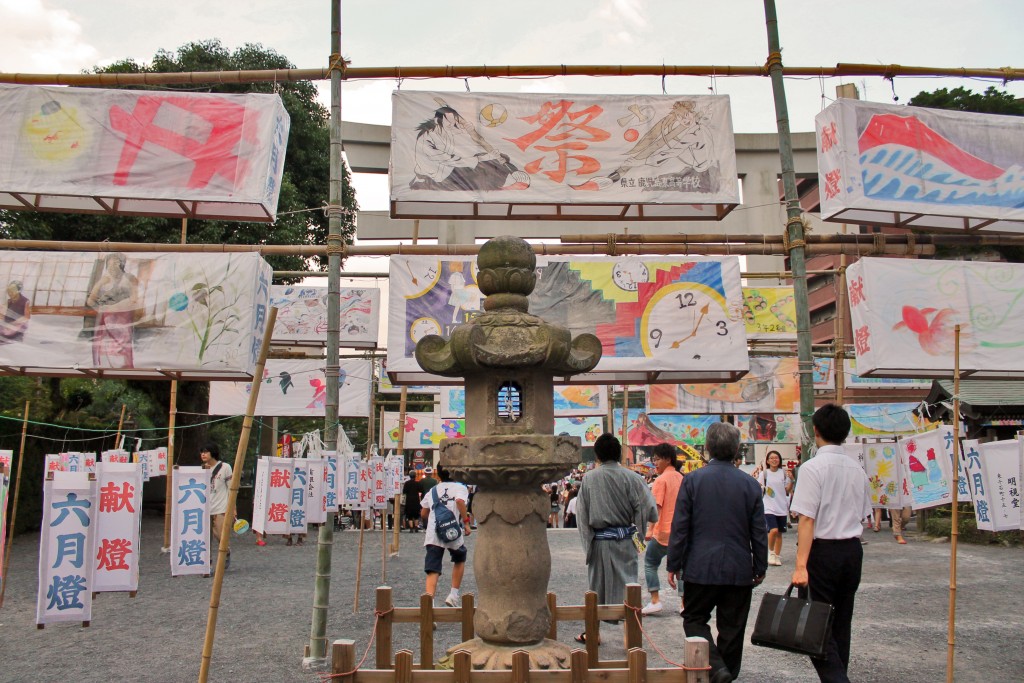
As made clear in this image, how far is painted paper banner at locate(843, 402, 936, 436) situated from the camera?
18984 millimetres

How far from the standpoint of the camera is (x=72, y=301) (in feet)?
25.0

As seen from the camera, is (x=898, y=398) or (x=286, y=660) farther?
(x=898, y=398)

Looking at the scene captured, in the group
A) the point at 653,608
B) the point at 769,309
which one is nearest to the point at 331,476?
the point at 653,608

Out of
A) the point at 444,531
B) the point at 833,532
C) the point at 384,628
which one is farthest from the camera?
the point at 444,531

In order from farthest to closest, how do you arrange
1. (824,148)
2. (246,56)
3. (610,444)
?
(246,56) < (824,148) < (610,444)

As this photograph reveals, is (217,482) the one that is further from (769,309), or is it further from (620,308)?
(769,309)

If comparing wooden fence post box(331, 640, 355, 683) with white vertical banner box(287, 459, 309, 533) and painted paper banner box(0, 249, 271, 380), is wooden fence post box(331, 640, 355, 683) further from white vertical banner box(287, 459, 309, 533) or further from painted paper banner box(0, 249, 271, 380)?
white vertical banner box(287, 459, 309, 533)

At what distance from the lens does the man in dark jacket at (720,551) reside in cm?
494

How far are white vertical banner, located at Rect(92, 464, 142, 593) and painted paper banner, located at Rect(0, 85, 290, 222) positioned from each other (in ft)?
9.05

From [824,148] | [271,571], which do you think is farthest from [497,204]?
[271,571]

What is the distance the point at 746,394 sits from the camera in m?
17.8

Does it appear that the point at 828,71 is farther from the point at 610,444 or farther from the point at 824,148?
the point at 610,444

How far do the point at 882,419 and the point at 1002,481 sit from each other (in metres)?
13.0

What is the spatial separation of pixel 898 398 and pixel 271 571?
2060 cm
